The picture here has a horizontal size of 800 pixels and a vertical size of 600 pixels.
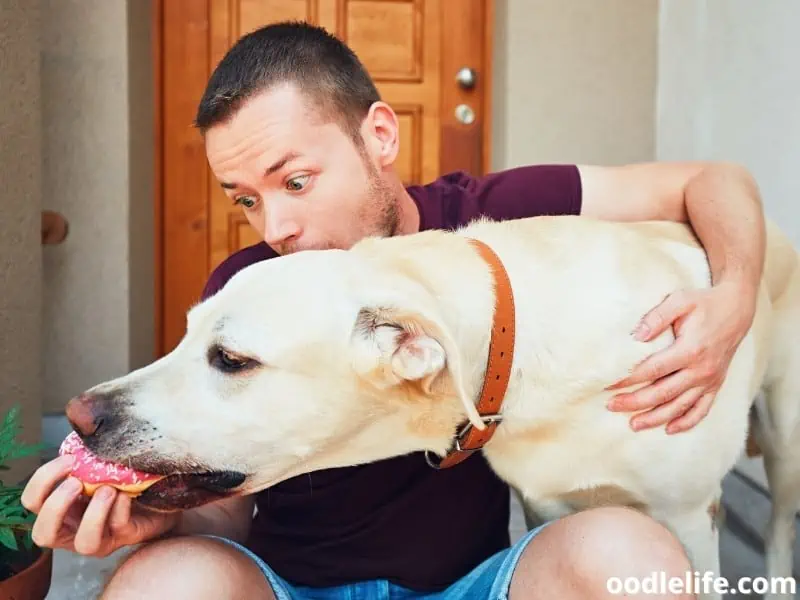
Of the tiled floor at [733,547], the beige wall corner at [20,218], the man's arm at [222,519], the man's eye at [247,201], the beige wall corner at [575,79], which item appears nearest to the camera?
the man's arm at [222,519]

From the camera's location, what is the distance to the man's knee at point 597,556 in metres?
1.11

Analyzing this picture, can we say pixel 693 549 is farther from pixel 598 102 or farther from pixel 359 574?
pixel 598 102

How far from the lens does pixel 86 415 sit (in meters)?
1.05

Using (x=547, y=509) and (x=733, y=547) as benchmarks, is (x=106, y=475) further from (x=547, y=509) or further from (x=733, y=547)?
(x=733, y=547)

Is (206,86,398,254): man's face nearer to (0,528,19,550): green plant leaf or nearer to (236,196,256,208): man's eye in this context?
(236,196,256,208): man's eye

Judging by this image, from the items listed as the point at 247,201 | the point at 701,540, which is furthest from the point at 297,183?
the point at 701,540

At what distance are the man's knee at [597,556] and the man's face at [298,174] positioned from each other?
0.67 m

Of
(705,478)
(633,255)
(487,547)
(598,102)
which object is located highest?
(598,102)

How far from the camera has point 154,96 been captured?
348cm

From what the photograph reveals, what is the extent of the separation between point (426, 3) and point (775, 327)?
7.98ft

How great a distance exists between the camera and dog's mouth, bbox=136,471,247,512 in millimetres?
1090

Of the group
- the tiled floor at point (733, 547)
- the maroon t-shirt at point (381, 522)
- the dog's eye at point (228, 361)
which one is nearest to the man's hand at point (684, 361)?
the maroon t-shirt at point (381, 522)

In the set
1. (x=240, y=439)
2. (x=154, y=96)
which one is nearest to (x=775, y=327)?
(x=240, y=439)

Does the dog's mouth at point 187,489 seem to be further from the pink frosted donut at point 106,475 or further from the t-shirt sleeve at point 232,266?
the t-shirt sleeve at point 232,266
